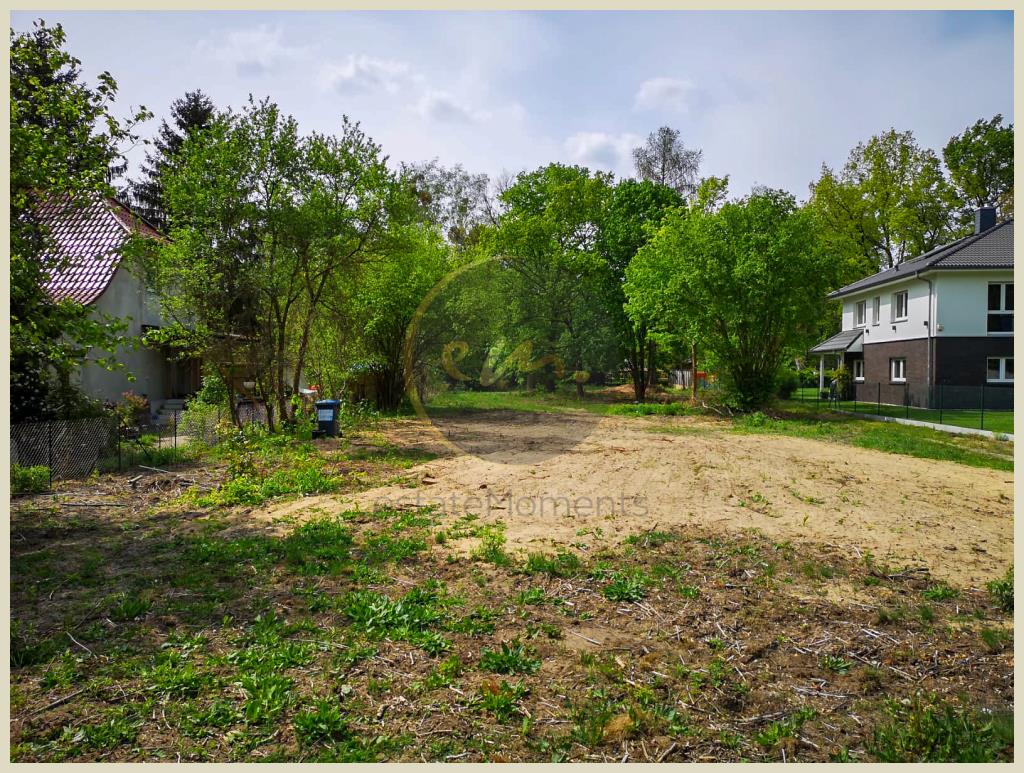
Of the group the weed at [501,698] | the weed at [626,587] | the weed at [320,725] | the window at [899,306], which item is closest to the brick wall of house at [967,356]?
the window at [899,306]

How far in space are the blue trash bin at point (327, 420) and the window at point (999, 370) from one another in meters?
23.7

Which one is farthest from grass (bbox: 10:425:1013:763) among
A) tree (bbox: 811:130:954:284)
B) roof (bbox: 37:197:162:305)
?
tree (bbox: 811:130:954:284)

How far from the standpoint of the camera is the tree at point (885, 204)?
36.8m

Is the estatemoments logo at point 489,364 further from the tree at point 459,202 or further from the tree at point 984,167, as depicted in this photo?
the tree at point 984,167

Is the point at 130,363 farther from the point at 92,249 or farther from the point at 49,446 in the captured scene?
the point at 49,446

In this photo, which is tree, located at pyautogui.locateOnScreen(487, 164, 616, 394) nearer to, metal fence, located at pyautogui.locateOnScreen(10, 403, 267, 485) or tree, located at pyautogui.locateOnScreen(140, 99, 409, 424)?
tree, located at pyautogui.locateOnScreen(140, 99, 409, 424)

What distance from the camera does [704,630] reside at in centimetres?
461

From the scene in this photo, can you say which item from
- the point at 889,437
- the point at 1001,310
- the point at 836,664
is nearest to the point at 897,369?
the point at 1001,310

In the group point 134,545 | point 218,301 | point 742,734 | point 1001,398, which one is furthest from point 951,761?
point 1001,398

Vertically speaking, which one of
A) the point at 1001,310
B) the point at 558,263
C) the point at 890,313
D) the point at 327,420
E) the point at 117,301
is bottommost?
the point at 327,420

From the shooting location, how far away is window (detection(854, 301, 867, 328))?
30244 mm

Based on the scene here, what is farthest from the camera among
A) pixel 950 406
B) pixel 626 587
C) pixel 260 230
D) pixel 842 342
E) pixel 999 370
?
pixel 842 342

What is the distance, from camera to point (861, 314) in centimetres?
3138

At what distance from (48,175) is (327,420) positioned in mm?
8779
